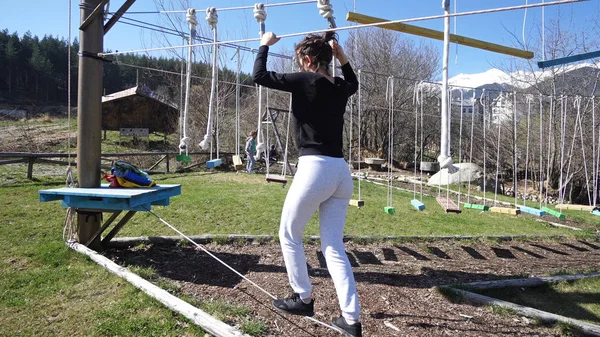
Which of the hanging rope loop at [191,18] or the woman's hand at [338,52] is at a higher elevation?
the hanging rope loop at [191,18]

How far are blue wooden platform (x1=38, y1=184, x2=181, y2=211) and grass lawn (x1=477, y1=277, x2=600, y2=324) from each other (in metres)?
3.11

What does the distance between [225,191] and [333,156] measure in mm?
6679

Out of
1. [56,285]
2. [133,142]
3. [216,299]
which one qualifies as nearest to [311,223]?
[216,299]

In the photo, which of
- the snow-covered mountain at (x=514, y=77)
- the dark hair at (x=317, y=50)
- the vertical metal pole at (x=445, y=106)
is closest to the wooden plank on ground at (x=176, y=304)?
the dark hair at (x=317, y=50)

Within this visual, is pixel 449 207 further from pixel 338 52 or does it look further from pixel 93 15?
pixel 93 15

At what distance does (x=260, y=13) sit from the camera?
399cm

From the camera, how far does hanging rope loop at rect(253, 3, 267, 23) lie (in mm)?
3965

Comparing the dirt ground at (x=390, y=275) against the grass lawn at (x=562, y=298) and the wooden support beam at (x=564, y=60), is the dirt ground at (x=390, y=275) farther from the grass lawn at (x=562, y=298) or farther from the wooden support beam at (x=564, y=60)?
the wooden support beam at (x=564, y=60)

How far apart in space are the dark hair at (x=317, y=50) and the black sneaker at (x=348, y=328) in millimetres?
1473

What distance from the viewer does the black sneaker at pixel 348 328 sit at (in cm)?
221

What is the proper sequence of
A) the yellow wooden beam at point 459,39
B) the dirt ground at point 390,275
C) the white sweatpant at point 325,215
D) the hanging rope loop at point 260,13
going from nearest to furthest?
the white sweatpant at point 325,215
the dirt ground at point 390,275
the hanging rope loop at point 260,13
the yellow wooden beam at point 459,39

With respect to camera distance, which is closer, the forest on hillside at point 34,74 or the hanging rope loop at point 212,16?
the hanging rope loop at point 212,16

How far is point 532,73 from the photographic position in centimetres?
1498

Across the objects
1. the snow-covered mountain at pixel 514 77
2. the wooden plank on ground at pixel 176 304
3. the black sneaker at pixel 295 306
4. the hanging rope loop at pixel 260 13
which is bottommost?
the wooden plank on ground at pixel 176 304
